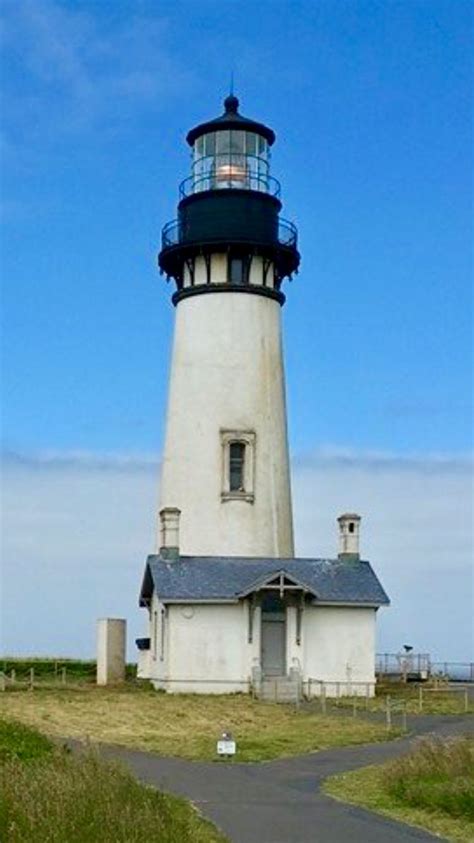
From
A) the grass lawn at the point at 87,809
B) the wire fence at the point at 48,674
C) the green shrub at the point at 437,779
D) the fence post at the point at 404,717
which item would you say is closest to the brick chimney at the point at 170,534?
the wire fence at the point at 48,674

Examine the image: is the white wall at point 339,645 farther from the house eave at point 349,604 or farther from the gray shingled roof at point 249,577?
the gray shingled roof at point 249,577

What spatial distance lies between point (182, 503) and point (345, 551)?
5.32 metres

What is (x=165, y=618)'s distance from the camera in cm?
4084

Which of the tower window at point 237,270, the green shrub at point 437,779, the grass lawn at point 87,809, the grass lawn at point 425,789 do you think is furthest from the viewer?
the tower window at point 237,270

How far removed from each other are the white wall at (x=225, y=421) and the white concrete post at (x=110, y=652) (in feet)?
11.9

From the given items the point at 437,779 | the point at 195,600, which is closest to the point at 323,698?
the point at 195,600

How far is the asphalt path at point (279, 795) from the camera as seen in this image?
15164 mm

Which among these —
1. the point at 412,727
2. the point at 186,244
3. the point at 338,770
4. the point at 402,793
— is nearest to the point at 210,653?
the point at 412,727

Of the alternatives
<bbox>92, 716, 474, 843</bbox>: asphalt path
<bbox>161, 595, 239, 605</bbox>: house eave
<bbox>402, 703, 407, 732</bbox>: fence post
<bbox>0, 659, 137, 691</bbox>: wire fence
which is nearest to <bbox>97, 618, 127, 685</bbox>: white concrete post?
<bbox>0, 659, 137, 691</bbox>: wire fence

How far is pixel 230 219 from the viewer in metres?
44.8

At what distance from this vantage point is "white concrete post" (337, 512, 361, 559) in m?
43.5

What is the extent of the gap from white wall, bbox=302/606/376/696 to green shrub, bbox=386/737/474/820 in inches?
774

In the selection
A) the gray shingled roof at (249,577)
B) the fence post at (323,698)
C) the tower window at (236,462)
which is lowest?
the fence post at (323,698)

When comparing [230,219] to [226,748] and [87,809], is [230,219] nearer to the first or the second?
[226,748]
